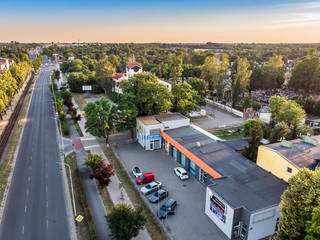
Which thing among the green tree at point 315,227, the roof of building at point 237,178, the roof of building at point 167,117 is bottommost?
the roof of building at point 237,178

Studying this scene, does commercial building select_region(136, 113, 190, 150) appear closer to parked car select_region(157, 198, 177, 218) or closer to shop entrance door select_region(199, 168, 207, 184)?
shop entrance door select_region(199, 168, 207, 184)

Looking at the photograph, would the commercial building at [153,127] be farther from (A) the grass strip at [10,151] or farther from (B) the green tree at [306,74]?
(B) the green tree at [306,74]

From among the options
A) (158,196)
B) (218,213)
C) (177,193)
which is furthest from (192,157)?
(218,213)

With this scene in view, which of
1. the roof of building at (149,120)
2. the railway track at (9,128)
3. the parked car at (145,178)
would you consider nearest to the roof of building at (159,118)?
the roof of building at (149,120)

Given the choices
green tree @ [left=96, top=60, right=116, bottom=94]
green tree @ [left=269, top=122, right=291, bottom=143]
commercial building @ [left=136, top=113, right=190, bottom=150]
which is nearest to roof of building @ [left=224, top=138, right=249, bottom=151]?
green tree @ [left=269, top=122, right=291, bottom=143]

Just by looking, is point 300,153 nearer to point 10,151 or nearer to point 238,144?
point 238,144

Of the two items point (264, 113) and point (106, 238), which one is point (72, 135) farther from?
point (264, 113)
